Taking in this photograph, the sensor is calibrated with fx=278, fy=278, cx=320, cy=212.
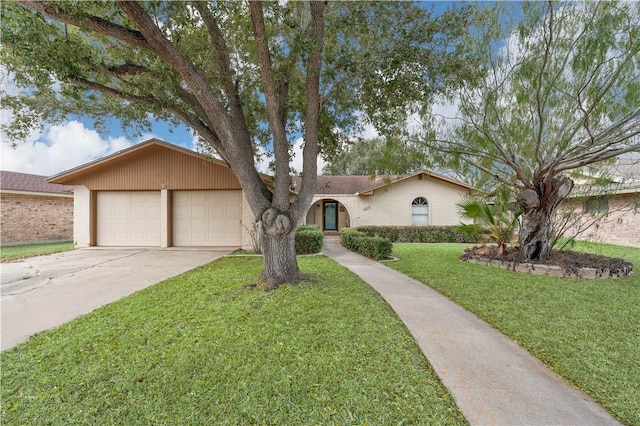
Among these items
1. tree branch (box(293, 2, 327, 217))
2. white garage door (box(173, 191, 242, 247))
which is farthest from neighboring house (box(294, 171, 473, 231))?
tree branch (box(293, 2, 327, 217))

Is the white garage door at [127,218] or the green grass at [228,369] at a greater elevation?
the white garage door at [127,218]

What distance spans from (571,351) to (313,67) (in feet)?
19.1

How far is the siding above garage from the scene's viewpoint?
12.2 meters

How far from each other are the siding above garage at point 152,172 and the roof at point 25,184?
9.42 feet

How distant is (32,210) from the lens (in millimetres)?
14492

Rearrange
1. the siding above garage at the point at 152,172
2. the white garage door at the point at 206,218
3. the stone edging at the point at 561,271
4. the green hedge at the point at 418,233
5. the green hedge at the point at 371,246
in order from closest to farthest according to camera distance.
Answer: the stone edging at the point at 561,271
the green hedge at the point at 371,246
the siding above garage at the point at 152,172
the white garage door at the point at 206,218
the green hedge at the point at 418,233

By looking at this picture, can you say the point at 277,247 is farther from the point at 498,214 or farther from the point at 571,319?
the point at 498,214

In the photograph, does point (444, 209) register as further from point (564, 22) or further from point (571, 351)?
point (571, 351)

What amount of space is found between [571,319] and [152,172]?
14.5 m

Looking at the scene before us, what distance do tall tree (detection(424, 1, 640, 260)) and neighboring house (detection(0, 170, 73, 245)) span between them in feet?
58.8

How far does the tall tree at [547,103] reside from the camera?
594 centimetres

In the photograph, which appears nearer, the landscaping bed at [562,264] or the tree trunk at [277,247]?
the tree trunk at [277,247]

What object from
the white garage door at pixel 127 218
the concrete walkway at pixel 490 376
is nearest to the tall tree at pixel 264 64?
the concrete walkway at pixel 490 376

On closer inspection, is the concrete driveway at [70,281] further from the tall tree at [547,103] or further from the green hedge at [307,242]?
the tall tree at [547,103]
